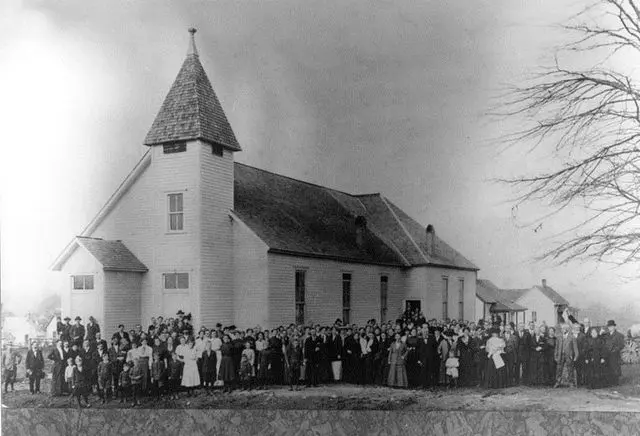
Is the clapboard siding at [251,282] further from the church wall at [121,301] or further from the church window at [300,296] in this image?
the church wall at [121,301]

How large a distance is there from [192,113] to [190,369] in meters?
2.94

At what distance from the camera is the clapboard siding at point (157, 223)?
276 inches

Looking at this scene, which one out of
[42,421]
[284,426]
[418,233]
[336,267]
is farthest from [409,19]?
[42,421]

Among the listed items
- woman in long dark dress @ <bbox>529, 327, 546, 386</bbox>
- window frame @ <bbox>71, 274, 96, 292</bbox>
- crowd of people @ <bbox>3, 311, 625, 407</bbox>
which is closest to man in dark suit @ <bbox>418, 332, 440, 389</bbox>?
crowd of people @ <bbox>3, 311, 625, 407</bbox>

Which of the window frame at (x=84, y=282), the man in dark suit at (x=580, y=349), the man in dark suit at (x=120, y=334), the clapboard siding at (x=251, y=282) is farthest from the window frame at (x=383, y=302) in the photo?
the window frame at (x=84, y=282)

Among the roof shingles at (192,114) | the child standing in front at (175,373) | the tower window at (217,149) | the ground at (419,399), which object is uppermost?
the roof shingles at (192,114)

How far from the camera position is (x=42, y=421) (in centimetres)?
716

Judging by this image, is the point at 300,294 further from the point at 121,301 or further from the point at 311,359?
the point at 121,301

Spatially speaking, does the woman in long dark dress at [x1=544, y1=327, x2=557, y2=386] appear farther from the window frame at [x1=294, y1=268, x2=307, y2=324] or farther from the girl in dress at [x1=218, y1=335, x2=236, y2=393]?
the girl in dress at [x1=218, y1=335, x2=236, y2=393]

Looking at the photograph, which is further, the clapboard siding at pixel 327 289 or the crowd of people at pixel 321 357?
the clapboard siding at pixel 327 289

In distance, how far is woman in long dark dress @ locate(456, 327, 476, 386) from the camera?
664cm

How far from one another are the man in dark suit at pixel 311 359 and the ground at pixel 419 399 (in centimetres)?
11

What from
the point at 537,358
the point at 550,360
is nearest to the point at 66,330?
the point at 537,358

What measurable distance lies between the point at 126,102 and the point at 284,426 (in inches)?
163
